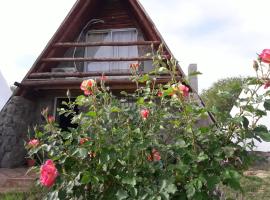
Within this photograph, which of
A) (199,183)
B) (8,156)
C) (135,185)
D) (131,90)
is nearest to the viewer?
(199,183)

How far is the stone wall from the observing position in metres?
8.88

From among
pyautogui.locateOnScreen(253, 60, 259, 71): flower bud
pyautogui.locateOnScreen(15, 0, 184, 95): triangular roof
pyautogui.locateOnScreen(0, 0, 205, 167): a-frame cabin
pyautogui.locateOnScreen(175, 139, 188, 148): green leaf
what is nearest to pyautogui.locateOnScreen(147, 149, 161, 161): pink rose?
pyautogui.locateOnScreen(175, 139, 188, 148): green leaf

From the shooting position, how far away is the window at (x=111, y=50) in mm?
10172

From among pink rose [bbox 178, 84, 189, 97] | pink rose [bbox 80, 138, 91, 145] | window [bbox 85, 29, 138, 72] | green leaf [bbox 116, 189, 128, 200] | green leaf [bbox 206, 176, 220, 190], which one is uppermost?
window [bbox 85, 29, 138, 72]

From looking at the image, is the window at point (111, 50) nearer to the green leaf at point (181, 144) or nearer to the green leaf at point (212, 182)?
the green leaf at point (181, 144)

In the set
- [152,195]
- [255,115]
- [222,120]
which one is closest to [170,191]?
[152,195]

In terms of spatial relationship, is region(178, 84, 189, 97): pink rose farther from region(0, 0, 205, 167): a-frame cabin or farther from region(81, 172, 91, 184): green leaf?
region(0, 0, 205, 167): a-frame cabin

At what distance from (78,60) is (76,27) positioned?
1.43 m

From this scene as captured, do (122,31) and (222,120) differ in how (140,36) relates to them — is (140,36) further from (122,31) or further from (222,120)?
Answer: (222,120)

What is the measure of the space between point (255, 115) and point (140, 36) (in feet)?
27.1

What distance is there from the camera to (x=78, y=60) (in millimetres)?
9188

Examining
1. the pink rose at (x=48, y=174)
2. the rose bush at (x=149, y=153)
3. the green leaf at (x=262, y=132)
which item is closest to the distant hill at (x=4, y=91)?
the rose bush at (x=149, y=153)

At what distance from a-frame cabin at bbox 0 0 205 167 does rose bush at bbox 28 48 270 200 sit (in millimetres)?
6085

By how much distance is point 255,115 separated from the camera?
2254mm
